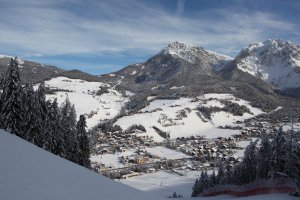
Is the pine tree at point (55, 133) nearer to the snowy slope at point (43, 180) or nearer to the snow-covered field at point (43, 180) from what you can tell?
the snowy slope at point (43, 180)

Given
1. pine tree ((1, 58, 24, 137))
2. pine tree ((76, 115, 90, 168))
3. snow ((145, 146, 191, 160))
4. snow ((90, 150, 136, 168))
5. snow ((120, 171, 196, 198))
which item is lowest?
snow ((120, 171, 196, 198))

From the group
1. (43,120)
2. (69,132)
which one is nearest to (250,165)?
(43,120)

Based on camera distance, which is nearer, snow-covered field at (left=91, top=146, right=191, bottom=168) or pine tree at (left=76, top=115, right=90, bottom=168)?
pine tree at (left=76, top=115, right=90, bottom=168)

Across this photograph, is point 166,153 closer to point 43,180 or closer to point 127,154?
point 127,154

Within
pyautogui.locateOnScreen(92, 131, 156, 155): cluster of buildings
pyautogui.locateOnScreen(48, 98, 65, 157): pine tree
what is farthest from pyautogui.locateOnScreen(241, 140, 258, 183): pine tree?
pyautogui.locateOnScreen(92, 131, 156, 155): cluster of buildings

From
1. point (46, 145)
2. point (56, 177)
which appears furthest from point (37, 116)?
point (56, 177)

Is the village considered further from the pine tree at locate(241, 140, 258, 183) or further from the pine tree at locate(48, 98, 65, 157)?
the pine tree at locate(241, 140, 258, 183)

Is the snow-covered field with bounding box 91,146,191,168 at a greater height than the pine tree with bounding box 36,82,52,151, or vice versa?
the pine tree with bounding box 36,82,52,151
